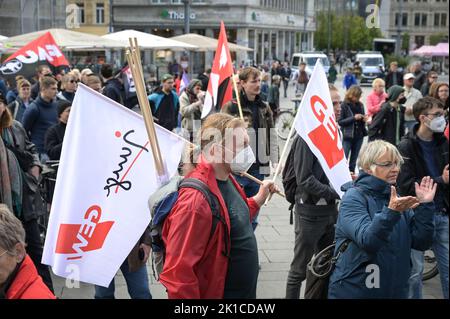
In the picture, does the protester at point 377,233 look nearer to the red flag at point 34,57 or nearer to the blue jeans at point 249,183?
the blue jeans at point 249,183

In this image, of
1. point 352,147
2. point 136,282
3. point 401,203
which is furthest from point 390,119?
point 401,203

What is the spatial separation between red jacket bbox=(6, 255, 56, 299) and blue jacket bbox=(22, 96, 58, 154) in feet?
15.6

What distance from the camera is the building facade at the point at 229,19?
50375 millimetres

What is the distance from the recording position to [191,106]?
378 inches

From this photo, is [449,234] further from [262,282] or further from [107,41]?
[107,41]

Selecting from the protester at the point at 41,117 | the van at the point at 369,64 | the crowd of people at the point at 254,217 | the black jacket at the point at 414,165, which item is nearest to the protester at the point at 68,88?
the protester at the point at 41,117

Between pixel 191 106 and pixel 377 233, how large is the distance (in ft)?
21.7

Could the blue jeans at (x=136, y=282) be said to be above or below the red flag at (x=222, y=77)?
below

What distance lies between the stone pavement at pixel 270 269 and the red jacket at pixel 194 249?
8.61 feet

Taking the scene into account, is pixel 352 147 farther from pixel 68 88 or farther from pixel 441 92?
pixel 68 88

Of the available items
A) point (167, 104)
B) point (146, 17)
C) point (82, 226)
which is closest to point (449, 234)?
point (82, 226)

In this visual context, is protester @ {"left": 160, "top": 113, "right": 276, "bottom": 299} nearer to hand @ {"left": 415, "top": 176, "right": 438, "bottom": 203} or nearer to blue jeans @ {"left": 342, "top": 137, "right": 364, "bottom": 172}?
hand @ {"left": 415, "top": 176, "right": 438, "bottom": 203}
